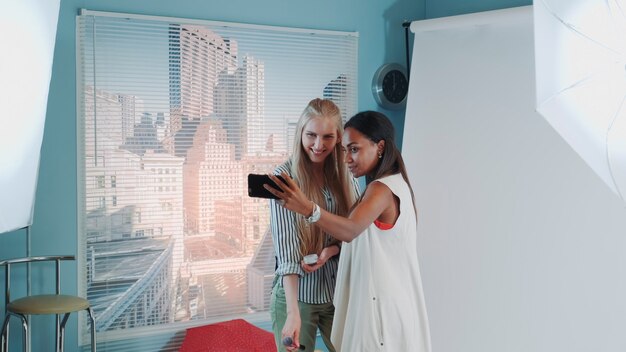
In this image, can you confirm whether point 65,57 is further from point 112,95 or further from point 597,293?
point 597,293

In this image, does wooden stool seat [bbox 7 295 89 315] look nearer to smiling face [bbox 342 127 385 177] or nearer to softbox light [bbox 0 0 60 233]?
softbox light [bbox 0 0 60 233]

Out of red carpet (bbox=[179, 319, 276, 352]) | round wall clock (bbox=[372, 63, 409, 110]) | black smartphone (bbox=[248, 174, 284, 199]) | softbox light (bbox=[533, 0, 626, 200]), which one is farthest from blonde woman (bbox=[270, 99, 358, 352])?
round wall clock (bbox=[372, 63, 409, 110])

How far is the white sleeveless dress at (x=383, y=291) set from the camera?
1907 millimetres

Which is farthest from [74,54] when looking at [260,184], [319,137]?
[260,184]

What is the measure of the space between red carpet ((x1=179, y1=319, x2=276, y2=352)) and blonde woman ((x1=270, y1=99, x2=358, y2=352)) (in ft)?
4.31

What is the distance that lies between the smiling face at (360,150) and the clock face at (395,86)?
2.17m

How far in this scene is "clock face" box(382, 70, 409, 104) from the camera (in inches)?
164

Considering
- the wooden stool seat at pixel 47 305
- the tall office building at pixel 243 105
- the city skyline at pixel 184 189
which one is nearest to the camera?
the wooden stool seat at pixel 47 305

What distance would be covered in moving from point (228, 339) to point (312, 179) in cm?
160

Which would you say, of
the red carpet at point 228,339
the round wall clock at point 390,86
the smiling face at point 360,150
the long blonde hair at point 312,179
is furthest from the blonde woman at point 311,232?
the round wall clock at point 390,86

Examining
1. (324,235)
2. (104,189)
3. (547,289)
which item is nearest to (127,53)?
(104,189)

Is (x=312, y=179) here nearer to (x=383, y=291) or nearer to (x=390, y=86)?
(x=383, y=291)

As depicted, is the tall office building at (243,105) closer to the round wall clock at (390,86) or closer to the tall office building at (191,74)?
the tall office building at (191,74)

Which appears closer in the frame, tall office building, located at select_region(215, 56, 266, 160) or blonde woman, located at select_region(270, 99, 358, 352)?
blonde woman, located at select_region(270, 99, 358, 352)
